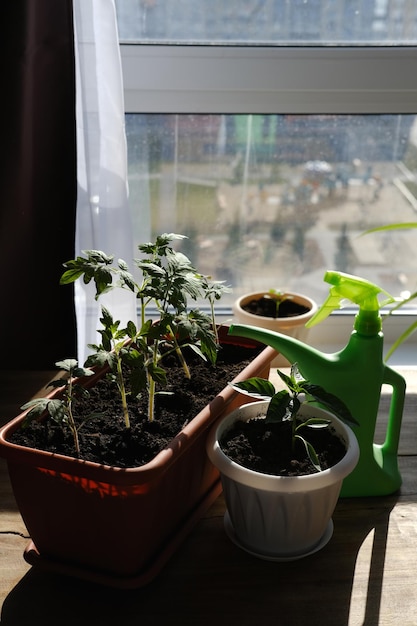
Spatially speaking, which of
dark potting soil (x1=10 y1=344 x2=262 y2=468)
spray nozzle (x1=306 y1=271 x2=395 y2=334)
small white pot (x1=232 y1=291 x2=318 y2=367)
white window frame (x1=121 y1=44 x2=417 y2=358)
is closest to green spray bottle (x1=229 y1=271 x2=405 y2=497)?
spray nozzle (x1=306 y1=271 x2=395 y2=334)

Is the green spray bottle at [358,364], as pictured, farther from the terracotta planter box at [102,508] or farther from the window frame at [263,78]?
the window frame at [263,78]

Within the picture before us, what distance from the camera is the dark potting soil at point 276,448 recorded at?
873 mm

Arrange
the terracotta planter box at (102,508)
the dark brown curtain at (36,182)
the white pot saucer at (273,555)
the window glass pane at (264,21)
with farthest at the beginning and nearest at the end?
the window glass pane at (264,21) < the dark brown curtain at (36,182) < the white pot saucer at (273,555) < the terracotta planter box at (102,508)

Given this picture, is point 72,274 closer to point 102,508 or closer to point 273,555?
point 102,508

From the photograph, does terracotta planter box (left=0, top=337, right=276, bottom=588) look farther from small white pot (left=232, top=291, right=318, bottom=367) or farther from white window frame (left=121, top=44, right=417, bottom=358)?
white window frame (left=121, top=44, right=417, bottom=358)

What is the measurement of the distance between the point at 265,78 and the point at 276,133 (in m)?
0.15

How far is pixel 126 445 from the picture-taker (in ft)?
2.81

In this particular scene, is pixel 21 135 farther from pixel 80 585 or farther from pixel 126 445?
pixel 80 585

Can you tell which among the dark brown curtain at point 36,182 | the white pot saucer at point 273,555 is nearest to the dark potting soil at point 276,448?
the white pot saucer at point 273,555

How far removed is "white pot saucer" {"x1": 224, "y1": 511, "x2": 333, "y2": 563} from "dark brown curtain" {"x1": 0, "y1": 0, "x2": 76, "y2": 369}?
55 centimetres

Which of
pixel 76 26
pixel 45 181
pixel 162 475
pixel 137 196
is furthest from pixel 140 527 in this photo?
pixel 137 196

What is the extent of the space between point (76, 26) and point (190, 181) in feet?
1.69

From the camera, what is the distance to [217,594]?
0.85m

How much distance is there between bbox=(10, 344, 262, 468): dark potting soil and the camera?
0.85 meters
